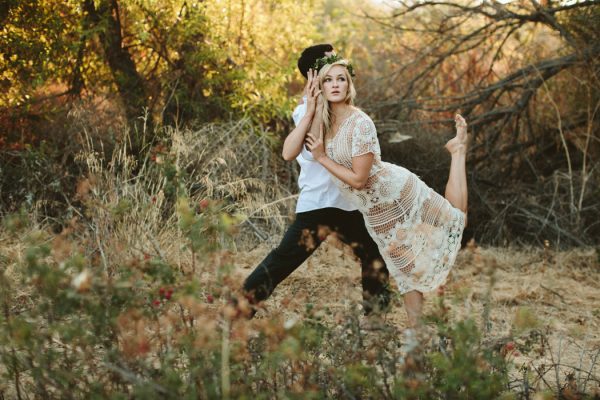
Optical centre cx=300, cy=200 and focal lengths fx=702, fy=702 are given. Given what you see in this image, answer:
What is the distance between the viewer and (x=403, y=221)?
359 cm

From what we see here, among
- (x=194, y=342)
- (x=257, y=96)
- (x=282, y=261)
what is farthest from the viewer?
(x=257, y=96)

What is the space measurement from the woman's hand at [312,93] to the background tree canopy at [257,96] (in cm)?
353

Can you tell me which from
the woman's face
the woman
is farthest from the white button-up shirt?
the woman's face

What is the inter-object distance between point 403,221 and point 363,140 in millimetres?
476

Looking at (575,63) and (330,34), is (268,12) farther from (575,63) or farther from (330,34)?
(330,34)

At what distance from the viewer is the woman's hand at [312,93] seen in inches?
144

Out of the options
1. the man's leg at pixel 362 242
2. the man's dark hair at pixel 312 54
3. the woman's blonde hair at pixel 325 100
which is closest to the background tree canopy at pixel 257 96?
the man's dark hair at pixel 312 54

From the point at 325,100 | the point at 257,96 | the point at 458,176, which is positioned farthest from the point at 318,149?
the point at 257,96

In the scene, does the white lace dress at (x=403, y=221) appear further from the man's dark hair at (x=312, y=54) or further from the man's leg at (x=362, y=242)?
the man's dark hair at (x=312, y=54)

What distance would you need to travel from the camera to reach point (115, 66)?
809cm

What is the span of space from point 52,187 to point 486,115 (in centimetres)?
467

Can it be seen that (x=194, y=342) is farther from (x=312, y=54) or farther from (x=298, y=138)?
(x=312, y=54)

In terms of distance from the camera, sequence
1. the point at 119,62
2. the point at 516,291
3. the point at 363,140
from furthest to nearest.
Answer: the point at 119,62 → the point at 516,291 → the point at 363,140

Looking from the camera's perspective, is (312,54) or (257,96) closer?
(312,54)
